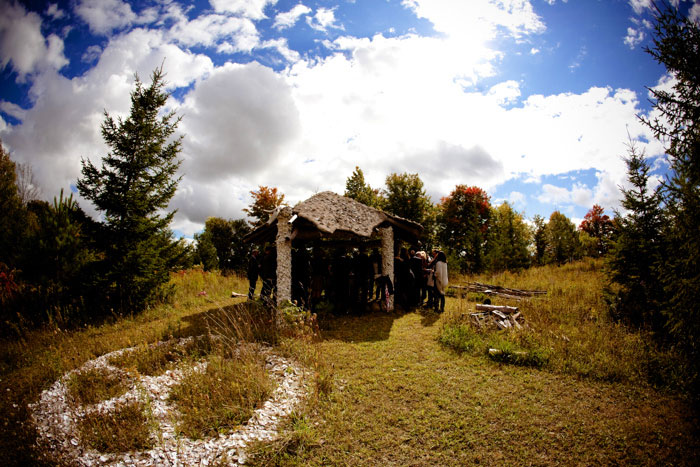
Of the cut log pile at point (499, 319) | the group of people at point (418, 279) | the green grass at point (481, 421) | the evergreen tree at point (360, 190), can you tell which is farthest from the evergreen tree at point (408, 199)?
the green grass at point (481, 421)

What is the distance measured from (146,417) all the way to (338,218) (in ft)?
22.4

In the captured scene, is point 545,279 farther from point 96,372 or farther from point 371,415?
point 96,372

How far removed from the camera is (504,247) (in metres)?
19.6

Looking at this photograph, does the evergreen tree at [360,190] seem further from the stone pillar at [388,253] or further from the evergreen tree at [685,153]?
the evergreen tree at [685,153]

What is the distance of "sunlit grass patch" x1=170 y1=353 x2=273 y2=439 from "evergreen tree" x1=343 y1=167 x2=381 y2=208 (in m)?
16.4

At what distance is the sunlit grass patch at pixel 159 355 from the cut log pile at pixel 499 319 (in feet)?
21.8

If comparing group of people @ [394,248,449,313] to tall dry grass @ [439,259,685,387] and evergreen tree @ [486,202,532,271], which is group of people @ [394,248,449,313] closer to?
→ tall dry grass @ [439,259,685,387]

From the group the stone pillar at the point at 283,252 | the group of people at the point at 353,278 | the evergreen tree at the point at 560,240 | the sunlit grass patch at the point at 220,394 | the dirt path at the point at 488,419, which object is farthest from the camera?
the evergreen tree at the point at 560,240

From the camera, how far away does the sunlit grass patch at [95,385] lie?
4.95m

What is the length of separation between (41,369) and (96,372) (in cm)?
158

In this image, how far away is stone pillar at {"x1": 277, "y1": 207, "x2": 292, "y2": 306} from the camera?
8.20 meters

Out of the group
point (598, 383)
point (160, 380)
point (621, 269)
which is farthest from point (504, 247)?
point (160, 380)

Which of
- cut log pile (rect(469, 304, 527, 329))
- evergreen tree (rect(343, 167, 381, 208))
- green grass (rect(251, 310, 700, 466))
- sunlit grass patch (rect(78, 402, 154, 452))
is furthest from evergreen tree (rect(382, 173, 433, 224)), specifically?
sunlit grass patch (rect(78, 402, 154, 452))

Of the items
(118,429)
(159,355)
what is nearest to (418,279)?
(159,355)
